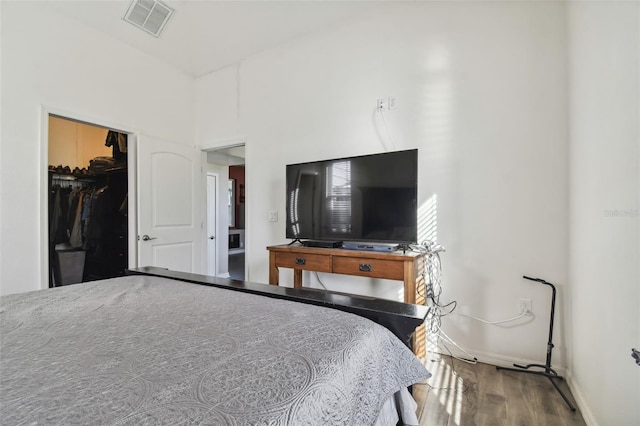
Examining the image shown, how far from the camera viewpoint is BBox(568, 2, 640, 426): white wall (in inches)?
42.4

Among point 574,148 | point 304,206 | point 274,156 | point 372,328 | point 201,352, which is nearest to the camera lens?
point 201,352

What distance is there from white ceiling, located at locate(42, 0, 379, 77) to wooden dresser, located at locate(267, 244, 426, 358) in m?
2.24

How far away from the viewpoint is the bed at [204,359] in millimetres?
491

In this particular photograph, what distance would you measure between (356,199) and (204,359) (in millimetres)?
1837

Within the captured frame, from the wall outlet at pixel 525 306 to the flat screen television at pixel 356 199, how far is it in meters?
0.89

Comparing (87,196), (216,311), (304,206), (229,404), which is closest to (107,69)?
(87,196)

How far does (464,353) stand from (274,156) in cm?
253

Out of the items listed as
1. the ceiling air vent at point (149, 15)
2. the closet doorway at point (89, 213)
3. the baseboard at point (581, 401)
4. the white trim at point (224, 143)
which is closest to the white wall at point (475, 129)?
the baseboard at point (581, 401)

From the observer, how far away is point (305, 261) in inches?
92.9

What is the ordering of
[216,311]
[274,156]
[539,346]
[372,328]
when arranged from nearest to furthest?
1. [372,328]
2. [216,311]
3. [539,346]
4. [274,156]

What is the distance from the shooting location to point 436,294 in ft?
7.55

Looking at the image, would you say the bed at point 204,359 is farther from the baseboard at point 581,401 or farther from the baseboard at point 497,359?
the baseboard at point 497,359

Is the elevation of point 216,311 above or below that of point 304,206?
below

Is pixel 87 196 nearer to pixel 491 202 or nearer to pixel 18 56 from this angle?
pixel 18 56
